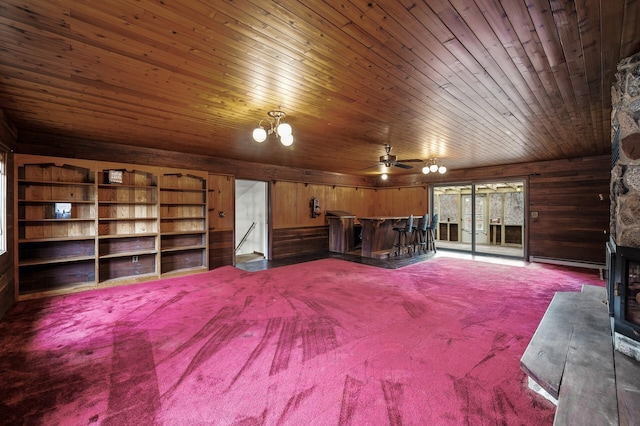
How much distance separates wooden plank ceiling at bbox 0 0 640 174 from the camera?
5.69 feet

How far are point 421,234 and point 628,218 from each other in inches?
253

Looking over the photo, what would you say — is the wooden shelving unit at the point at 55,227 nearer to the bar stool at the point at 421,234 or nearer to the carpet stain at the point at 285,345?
the carpet stain at the point at 285,345

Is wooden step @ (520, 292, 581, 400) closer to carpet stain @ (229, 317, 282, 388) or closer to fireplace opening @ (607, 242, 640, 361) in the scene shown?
fireplace opening @ (607, 242, 640, 361)

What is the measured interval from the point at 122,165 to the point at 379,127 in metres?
4.30

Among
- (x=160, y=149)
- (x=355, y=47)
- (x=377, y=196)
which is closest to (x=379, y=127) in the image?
(x=355, y=47)

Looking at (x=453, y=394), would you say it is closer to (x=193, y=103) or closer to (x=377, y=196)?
(x=193, y=103)

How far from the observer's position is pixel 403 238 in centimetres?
790

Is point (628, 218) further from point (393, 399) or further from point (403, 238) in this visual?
point (403, 238)

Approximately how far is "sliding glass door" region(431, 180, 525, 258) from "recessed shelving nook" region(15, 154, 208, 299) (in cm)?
724

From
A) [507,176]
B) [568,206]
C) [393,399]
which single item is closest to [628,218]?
[393,399]

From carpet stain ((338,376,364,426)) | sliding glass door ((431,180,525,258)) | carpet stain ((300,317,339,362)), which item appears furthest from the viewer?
sliding glass door ((431,180,525,258))

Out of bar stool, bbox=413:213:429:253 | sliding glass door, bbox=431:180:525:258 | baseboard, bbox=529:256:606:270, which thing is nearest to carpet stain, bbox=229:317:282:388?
bar stool, bbox=413:213:429:253

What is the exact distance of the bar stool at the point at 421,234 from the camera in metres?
8.09

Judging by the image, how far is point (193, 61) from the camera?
7.54 feet
